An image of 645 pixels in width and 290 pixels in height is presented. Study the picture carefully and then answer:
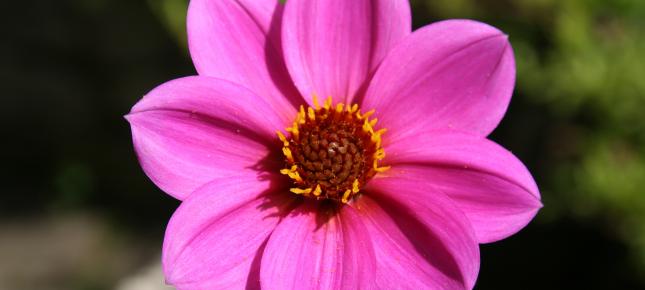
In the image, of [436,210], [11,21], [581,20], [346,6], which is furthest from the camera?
[11,21]

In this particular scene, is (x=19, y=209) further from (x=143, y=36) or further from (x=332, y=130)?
(x=332, y=130)

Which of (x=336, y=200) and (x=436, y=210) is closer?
(x=436, y=210)

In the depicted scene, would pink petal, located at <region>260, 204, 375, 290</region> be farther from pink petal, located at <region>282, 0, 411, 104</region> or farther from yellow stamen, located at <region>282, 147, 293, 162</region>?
pink petal, located at <region>282, 0, 411, 104</region>

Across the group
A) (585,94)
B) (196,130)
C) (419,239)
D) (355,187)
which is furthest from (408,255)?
(585,94)

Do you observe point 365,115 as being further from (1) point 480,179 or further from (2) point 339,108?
(1) point 480,179

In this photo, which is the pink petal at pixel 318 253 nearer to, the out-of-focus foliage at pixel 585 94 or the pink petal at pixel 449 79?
the pink petal at pixel 449 79

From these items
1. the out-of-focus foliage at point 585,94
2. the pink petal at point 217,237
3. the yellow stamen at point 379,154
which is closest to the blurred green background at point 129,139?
the out-of-focus foliage at point 585,94

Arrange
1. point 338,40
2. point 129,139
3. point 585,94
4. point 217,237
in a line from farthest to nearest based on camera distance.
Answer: point 129,139, point 585,94, point 338,40, point 217,237

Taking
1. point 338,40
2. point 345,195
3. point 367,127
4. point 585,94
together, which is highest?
point 338,40

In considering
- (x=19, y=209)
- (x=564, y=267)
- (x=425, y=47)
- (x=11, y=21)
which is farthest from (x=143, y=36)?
(x=425, y=47)
